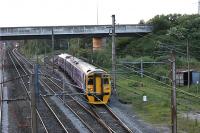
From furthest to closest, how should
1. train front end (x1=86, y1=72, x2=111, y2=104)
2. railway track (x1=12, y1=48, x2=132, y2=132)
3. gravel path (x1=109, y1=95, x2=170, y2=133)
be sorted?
train front end (x1=86, y1=72, x2=111, y2=104)
railway track (x1=12, y1=48, x2=132, y2=132)
gravel path (x1=109, y1=95, x2=170, y2=133)

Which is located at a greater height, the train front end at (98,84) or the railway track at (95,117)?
the train front end at (98,84)

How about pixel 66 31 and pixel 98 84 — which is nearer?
pixel 98 84

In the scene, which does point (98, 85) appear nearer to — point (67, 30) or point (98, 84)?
point (98, 84)

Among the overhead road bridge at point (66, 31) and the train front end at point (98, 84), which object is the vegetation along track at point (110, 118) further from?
the overhead road bridge at point (66, 31)

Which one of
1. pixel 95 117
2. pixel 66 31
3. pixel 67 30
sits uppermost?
pixel 67 30

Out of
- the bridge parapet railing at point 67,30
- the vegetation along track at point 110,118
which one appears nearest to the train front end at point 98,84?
the vegetation along track at point 110,118

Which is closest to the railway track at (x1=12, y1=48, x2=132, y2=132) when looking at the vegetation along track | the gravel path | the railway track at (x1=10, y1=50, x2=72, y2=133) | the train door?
the vegetation along track

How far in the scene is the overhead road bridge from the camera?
75.4 m

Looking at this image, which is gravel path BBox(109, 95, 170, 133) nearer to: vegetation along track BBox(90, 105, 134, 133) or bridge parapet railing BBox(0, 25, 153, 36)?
vegetation along track BBox(90, 105, 134, 133)

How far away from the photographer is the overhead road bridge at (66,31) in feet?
247

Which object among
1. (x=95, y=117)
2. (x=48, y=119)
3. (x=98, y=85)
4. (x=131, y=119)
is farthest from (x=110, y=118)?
(x=98, y=85)

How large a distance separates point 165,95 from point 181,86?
8105 mm

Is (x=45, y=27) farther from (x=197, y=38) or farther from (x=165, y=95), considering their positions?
(x=165, y=95)

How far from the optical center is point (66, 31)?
7756cm
